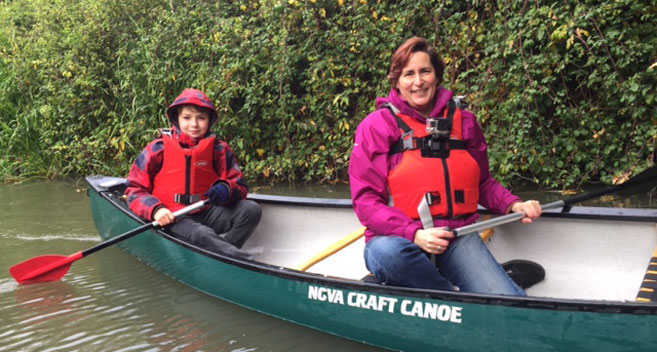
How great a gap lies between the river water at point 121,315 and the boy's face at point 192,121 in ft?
3.13

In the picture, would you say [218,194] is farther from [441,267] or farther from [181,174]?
[441,267]

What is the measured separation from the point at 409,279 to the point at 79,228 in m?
3.84

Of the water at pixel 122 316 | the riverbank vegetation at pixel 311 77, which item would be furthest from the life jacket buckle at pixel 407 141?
the riverbank vegetation at pixel 311 77

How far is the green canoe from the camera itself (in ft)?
6.40

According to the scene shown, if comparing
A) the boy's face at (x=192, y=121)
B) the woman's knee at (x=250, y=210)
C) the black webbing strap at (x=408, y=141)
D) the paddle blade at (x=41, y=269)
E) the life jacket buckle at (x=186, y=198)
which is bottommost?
the paddle blade at (x=41, y=269)

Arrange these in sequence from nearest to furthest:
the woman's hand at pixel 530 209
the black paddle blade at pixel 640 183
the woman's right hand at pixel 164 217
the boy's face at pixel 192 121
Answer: the woman's hand at pixel 530 209, the black paddle blade at pixel 640 183, the woman's right hand at pixel 164 217, the boy's face at pixel 192 121

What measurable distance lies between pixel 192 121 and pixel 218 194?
0.50 m

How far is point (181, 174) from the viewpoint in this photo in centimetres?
365

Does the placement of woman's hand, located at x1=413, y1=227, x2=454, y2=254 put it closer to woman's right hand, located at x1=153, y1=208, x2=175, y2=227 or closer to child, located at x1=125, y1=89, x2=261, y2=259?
child, located at x1=125, y1=89, x2=261, y2=259

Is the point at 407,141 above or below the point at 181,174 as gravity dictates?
above

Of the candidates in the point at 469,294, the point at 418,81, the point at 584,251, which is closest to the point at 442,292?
the point at 469,294

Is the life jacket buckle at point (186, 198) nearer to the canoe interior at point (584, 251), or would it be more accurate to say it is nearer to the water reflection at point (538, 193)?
the canoe interior at point (584, 251)

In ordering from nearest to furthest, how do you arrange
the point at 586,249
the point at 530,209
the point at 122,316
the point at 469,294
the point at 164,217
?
the point at 469,294 → the point at 530,209 → the point at 586,249 → the point at 122,316 → the point at 164,217

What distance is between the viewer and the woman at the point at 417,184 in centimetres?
231
